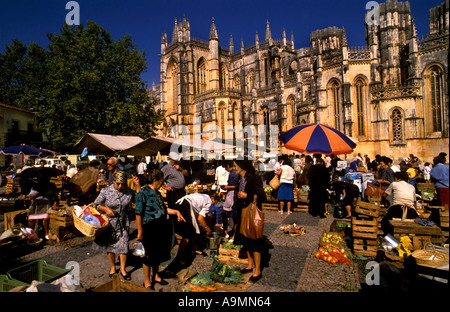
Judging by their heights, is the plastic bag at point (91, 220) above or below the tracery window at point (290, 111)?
below

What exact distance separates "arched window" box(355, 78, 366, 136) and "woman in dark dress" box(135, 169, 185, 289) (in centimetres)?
2662

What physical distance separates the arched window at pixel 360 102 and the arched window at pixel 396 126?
103 inches

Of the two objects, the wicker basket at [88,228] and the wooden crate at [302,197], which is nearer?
the wicker basket at [88,228]

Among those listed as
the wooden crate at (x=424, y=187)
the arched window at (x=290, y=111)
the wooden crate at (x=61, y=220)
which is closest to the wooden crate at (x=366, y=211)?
the wooden crate at (x=424, y=187)

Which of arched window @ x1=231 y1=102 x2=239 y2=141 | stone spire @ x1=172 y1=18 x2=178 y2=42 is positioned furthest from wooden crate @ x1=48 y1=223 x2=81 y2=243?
stone spire @ x1=172 y1=18 x2=178 y2=42

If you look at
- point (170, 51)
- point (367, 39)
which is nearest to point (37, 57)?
point (170, 51)

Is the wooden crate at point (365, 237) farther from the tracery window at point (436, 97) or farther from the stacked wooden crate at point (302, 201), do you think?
the tracery window at point (436, 97)

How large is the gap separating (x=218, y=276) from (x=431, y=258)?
3.48 meters

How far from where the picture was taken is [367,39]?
94.9ft

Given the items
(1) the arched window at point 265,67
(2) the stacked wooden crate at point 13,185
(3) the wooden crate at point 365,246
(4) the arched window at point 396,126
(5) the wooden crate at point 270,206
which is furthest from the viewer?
(1) the arched window at point 265,67

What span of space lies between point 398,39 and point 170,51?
129ft

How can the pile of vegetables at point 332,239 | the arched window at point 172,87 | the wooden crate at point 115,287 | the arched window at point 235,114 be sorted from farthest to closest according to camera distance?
Answer: the arched window at point 172,87 → the arched window at point 235,114 → the pile of vegetables at point 332,239 → the wooden crate at point 115,287

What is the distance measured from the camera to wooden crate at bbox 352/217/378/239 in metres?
5.20

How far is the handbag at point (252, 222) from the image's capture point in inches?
165
